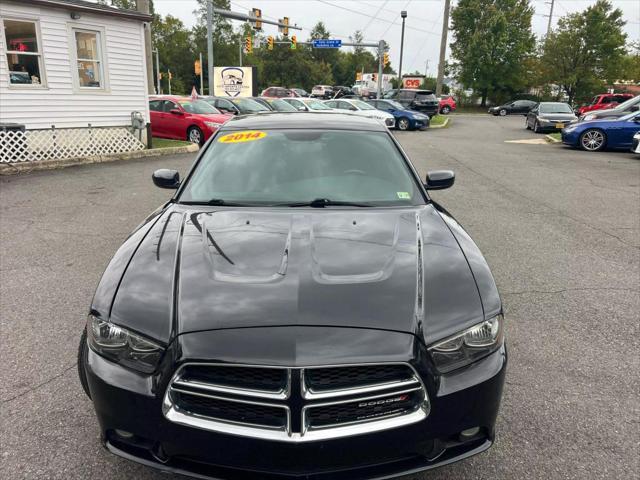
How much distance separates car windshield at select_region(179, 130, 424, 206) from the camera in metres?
3.22

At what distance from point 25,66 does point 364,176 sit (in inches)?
479

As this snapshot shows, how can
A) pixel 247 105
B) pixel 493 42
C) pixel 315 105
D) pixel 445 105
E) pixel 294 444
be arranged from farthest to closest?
pixel 493 42 < pixel 445 105 < pixel 315 105 < pixel 247 105 < pixel 294 444

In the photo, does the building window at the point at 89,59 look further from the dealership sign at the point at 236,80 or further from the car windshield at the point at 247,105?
the dealership sign at the point at 236,80

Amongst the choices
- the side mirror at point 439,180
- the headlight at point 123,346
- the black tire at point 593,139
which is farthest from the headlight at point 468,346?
the black tire at point 593,139

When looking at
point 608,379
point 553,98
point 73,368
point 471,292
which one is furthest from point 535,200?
point 553,98

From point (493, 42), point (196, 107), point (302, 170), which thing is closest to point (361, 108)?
point (196, 107)

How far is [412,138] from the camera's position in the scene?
2111cm

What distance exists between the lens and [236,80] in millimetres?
30547

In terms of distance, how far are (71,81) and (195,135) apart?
4033mm

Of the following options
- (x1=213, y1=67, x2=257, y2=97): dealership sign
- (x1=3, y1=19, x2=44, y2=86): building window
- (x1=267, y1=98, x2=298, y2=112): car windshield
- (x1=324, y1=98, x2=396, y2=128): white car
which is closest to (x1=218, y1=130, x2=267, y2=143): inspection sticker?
(x1=3, y1=19, x2=44, y2=86): building window

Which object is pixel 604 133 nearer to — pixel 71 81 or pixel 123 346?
pixel 71 81

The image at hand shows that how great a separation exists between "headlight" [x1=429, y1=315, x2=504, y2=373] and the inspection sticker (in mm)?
2294

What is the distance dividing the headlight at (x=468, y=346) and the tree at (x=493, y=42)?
54.6 metres

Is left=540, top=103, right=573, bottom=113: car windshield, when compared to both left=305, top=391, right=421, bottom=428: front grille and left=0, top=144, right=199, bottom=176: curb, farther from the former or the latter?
left=305, top=391, right=421, bottom=428: front grille
